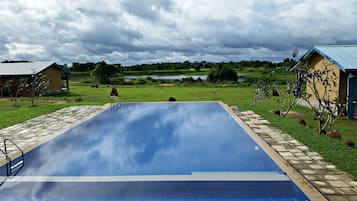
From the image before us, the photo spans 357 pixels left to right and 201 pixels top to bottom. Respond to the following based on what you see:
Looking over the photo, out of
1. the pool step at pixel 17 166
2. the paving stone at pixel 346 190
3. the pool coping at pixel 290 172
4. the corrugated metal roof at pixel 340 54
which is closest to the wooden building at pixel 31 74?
the pool step at pixel 17 166

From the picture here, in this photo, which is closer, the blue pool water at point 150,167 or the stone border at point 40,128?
the blue pool water at point 150,167

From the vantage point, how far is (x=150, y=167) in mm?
5801

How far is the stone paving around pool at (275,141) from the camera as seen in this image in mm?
4255

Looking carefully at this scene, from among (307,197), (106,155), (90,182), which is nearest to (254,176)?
(307,197)

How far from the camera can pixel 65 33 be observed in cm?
2817

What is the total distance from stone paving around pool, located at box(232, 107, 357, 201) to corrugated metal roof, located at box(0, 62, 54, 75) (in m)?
20.0

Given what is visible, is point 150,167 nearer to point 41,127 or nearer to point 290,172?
point 290,172

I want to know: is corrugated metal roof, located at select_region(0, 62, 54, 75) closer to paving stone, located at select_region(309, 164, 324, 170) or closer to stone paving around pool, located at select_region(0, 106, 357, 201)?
stone paving around pool, located at select_region(0, 106, 357, 201)

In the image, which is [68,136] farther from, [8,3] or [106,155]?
[8,3]

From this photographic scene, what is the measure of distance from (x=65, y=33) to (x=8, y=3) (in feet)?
51.8

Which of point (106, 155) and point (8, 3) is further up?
point (8, 3)

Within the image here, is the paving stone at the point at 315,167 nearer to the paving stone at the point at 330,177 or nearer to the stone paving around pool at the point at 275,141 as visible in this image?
the stone paving around pool at the point at 275,141

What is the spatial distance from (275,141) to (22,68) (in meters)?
23.0

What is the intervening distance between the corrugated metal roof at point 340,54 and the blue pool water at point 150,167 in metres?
5.01
